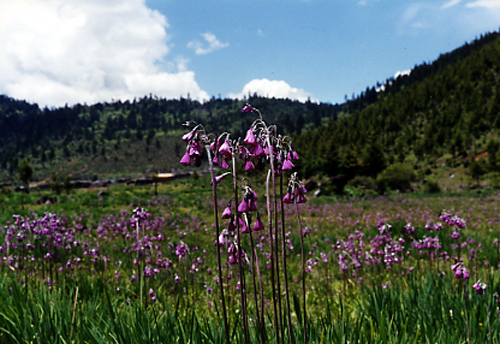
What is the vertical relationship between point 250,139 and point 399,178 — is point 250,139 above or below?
above

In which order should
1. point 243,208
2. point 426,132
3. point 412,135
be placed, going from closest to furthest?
1. point 243,208
2. point 426,132
3. point 412,135

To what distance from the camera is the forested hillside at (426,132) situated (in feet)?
169

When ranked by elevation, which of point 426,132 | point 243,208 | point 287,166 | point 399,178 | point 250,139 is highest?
point 426,132

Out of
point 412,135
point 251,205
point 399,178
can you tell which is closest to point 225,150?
point 251,205

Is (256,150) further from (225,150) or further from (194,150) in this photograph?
(194,150)

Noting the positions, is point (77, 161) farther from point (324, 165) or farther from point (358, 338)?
point (358, 338)

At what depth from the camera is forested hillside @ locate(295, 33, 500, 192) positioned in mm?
51659

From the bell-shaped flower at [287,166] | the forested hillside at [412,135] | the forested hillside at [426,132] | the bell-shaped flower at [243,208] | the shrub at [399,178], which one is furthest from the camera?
the forested hillside at [426,132]

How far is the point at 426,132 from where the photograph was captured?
68.2 meters

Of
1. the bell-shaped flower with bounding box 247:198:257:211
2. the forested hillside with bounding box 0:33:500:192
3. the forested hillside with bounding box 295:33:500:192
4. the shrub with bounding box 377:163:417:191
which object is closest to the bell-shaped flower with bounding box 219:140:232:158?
the bell-shaped flower with bounding box 247:198:257:211

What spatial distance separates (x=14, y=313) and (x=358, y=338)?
339cm

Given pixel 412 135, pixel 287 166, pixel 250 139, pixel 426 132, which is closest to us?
pixel 250 139

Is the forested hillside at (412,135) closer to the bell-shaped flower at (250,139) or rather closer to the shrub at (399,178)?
the shrub at (399,178)

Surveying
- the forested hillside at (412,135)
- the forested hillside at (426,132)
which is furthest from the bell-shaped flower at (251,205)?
the forested hillside at (426,132)
